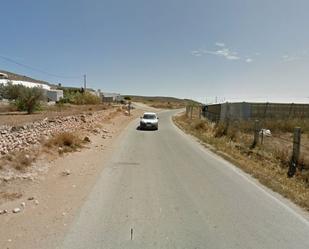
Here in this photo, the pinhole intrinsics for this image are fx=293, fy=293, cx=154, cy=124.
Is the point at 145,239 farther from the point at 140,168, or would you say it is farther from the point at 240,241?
the point at 140,168

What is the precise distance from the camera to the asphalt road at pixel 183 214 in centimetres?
434

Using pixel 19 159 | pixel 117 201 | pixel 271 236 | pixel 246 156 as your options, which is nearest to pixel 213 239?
pixel 271 236

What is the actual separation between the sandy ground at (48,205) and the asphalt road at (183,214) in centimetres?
27

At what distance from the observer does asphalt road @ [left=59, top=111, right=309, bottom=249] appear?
4.34 m

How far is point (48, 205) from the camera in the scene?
230 inches

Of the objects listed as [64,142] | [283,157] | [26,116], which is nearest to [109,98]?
[26,116]

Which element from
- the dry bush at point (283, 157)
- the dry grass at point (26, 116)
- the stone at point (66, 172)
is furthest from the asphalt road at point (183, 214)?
the dry grass at point (26, 116)

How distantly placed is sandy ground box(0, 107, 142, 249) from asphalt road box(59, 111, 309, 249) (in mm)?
274

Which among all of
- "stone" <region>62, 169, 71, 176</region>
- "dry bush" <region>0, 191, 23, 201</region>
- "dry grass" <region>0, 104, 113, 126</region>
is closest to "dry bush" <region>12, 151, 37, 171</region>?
"stone" <region>62, 169, 71, 176</region>

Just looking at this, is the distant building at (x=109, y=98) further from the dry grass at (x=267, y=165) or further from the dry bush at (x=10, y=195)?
the dry bush at (x=10, y=195)

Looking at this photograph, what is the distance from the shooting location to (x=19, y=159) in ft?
28.4

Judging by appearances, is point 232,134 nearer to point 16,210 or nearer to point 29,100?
point 16,210

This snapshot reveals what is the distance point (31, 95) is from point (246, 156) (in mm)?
26671

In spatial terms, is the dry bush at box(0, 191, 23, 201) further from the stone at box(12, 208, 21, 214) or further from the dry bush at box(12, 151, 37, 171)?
the dry bush at box(12, 151, 37, 171)
